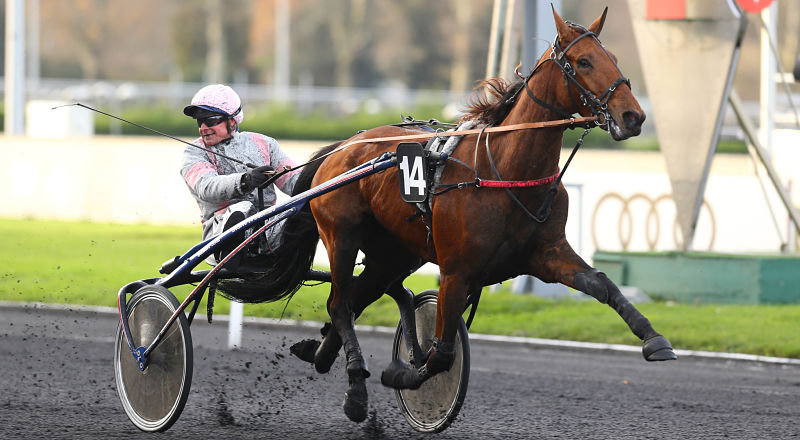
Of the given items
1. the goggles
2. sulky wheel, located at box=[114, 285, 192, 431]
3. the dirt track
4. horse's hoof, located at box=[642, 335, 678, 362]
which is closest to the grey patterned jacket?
the goggles

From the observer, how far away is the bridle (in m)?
5.07

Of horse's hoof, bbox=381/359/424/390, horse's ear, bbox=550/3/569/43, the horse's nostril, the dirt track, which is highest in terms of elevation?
horse's ear, bbox=550/3/569/43

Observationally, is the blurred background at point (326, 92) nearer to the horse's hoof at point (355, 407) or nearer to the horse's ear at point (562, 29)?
the horse's ear at point (562, 29)

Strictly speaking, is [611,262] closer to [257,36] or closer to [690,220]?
[690,220]

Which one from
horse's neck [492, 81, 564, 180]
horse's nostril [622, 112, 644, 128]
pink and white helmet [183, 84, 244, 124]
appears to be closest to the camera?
horse's nostril [622, 112, 644, 128]

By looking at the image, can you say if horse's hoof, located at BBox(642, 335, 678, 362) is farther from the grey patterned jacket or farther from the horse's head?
the grey patterned jacket

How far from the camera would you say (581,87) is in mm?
5191

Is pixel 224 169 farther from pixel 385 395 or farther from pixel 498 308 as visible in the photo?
pixel 498 308

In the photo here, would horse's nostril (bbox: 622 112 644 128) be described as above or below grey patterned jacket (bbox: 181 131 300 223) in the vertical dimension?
above

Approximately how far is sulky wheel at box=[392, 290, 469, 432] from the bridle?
3.93 feet

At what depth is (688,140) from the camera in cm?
1259

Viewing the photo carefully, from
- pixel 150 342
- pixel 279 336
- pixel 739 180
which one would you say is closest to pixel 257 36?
pixel 739 180

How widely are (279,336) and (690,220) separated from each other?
185 inches

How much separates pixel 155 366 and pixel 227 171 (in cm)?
115
